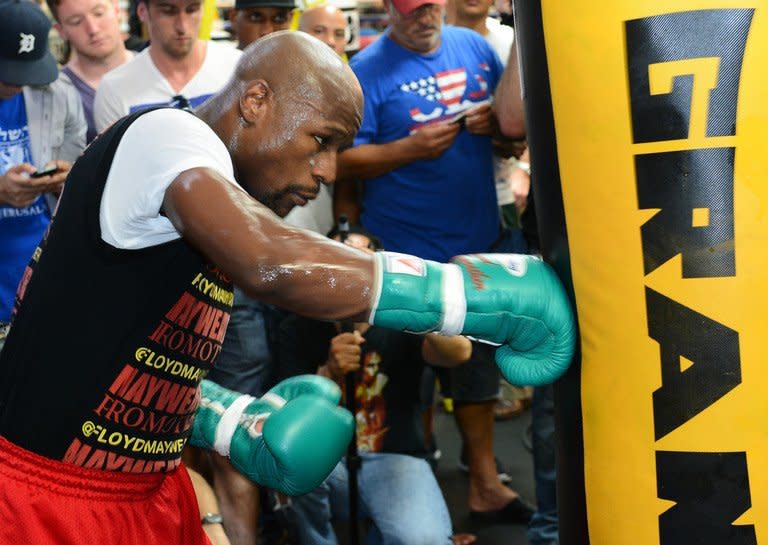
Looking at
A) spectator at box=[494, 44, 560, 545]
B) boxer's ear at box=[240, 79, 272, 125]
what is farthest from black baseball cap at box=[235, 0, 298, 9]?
boxer's ear at box=[240, 79, 272, 125]

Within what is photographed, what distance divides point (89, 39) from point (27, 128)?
1.96ft

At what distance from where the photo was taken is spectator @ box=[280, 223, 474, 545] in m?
3.22

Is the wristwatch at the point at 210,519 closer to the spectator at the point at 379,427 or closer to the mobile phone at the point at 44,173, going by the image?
the spectator at the point at 379,427

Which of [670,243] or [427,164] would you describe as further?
[427,164]

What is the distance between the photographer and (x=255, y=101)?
186 centimetres

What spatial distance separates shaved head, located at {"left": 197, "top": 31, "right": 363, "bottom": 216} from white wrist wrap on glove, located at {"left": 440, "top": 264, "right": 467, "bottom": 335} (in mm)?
333

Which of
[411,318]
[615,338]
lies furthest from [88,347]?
[615,338]

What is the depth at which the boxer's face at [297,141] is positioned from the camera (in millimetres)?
1839

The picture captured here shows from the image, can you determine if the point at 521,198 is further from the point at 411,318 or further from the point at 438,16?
the point at 411,318

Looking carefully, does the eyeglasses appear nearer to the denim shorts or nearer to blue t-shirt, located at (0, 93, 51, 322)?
the denim shorts

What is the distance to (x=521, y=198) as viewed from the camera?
4.59 m

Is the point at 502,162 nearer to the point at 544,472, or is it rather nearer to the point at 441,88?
the point at 441,88

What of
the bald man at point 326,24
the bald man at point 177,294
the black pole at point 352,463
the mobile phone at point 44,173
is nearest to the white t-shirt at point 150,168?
the bald man at point 177,294

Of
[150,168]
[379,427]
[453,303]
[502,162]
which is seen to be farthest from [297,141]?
[502,162]
